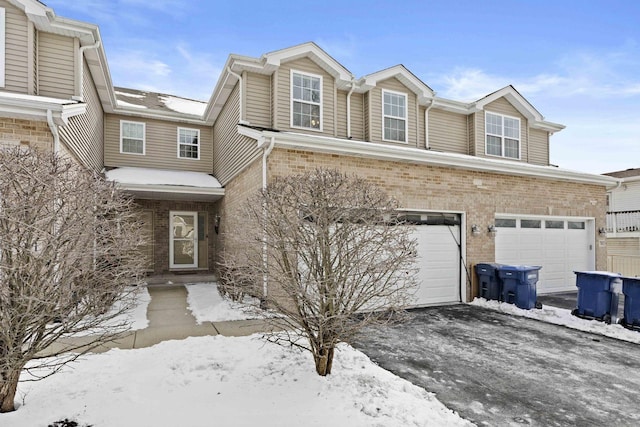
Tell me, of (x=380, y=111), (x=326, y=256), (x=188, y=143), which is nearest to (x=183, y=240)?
(x=188, y=143)

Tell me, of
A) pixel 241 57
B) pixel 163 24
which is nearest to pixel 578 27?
pixel 241 57

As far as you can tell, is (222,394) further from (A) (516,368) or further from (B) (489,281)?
(B) (489,281)

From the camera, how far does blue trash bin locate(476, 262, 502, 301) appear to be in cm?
921

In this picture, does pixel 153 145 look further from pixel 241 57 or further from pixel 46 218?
pixel 46 218

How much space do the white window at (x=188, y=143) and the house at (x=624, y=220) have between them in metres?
16.9

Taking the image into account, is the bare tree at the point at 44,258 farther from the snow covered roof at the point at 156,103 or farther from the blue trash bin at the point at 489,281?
the snow covered roof at the point at 156,103

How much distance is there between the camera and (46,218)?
3.23 metres

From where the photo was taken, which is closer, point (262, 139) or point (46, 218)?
point (46, 218)

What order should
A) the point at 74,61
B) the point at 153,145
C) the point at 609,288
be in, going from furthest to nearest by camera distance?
the point at 153,145 → the point at 74,61 → the point at 609,288

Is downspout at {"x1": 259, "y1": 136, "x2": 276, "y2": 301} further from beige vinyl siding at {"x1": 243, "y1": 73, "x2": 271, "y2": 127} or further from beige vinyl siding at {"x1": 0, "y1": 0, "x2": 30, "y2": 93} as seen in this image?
beige vinyl siding at {"x1": 0, "y1": 0, "x2": 30, "y2": 93}

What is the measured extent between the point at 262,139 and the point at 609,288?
26.2 ft

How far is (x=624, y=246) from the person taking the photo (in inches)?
735

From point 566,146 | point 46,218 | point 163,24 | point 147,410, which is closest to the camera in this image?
point 46,218

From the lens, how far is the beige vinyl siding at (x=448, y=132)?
12898 mm
